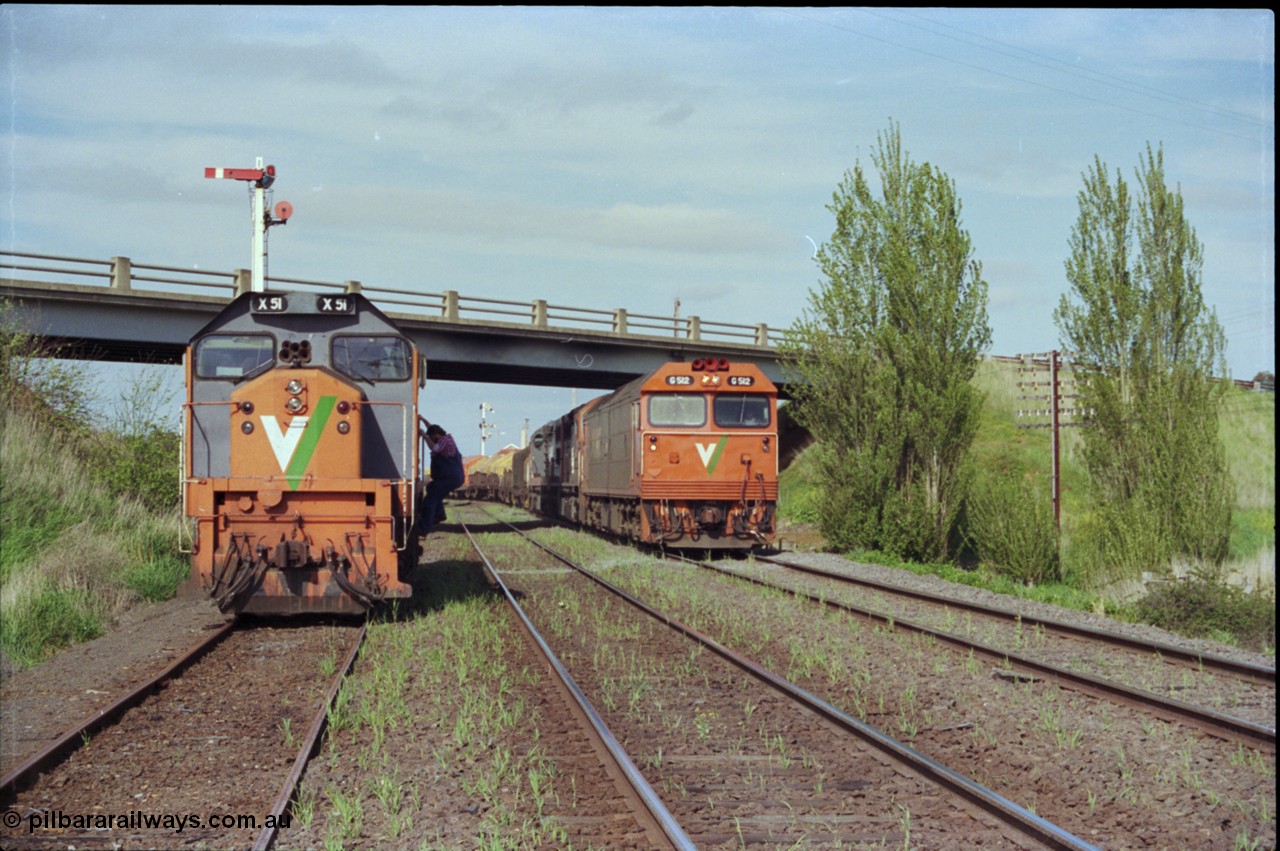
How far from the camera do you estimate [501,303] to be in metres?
30.9

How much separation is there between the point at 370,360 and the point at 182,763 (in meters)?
6.13

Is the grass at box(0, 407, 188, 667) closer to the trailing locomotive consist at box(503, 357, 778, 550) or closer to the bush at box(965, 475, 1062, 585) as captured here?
the trailing locomotive consist at box(503, 357, 778, 550)

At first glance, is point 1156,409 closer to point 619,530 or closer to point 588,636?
point 619,530

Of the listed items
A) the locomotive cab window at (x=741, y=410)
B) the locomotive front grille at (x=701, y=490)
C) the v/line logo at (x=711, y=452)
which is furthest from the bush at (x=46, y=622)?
the locomotive cab window at (x=741, y=410)

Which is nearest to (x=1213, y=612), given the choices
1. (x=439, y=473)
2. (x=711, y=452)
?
(x=439, y=473)

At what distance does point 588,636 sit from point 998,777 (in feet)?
18.0

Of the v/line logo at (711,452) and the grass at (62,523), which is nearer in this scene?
the grass at (62,523)

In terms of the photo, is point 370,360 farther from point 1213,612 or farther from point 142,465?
point 1213,612

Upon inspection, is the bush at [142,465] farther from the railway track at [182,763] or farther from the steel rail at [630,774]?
the steel rail at [630,774]

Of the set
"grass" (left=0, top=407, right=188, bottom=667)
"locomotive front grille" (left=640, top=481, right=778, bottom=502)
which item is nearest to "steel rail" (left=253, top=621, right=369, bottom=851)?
"grass" (left=0, top=407, right=188, bottom=667)

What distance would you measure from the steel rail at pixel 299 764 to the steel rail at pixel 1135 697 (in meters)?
5.63

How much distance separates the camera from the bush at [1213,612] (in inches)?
475

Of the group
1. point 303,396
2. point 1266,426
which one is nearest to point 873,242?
point 303,396

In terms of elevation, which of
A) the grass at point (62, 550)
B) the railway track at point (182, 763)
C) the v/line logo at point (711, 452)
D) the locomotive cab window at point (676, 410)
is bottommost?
the railway track at point (182, 763)
